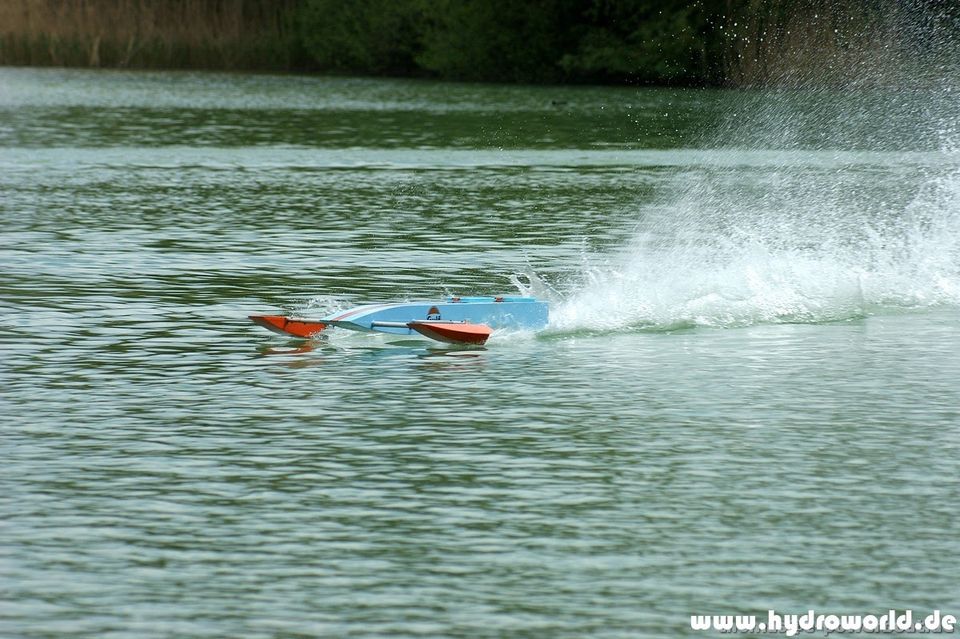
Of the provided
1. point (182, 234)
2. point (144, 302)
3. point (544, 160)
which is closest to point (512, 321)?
point (144, 302)

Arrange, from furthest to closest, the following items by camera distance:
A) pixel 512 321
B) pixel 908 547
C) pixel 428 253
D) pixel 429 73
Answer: pixel 429 73
pixel 428 253
pixel 512 321
pixel 908 547

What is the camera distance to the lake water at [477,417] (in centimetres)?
815

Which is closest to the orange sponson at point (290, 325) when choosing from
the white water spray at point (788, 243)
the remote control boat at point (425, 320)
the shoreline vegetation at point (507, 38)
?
the remote control boat at point (425, 320)

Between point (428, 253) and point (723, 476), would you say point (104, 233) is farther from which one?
point (723, 476)

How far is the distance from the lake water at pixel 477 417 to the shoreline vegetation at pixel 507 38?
32924 mm

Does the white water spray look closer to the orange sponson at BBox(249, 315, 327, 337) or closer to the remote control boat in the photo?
the remote control boat

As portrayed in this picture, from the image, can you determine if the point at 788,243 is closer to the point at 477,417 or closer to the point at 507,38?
the point at 477,417

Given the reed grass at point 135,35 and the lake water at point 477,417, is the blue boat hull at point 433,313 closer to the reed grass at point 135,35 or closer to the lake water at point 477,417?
the lake water at point 477,417

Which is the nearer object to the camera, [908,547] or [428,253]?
[908,547]

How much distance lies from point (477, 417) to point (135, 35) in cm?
7054

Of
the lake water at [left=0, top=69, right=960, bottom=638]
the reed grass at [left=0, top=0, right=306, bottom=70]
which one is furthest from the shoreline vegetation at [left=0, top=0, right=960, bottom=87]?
the lake water at [left=0, top=69, right=960, bottom=638]

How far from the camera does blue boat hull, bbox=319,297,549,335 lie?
564 inches

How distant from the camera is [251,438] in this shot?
1104cm

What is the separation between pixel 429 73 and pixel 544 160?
4844 cm
